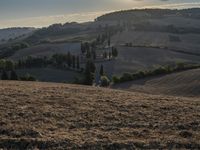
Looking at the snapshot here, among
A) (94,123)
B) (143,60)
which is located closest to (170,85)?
(94,123)

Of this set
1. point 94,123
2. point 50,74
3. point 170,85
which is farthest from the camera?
point 50,74

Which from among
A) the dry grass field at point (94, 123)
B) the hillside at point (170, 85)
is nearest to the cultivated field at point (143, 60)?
the hillside at point (170, 85)

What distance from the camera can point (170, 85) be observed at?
89.1 m

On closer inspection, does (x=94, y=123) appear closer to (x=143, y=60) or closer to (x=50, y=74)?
(x=50, y=74)

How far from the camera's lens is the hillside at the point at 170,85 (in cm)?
7631

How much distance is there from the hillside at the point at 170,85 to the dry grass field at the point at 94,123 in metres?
40.1

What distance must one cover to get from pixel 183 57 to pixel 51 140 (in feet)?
558

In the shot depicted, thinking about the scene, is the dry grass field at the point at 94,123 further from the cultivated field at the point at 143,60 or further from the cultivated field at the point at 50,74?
the cultivated field at the point at 143,60

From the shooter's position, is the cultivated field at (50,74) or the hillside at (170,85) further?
the cultivated field at (50,74)

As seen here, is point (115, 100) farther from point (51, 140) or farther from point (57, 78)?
point (57, 78)

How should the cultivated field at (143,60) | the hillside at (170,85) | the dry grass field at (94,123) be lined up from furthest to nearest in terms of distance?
the cultivated field at (143,60) → the hillside at (170,85) → the dry grass field at (94,123)

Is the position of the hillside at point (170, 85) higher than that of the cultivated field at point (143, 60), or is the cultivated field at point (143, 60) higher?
the hillside at point (170, 85)

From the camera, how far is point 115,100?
3488cm

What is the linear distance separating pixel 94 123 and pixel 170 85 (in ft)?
215
